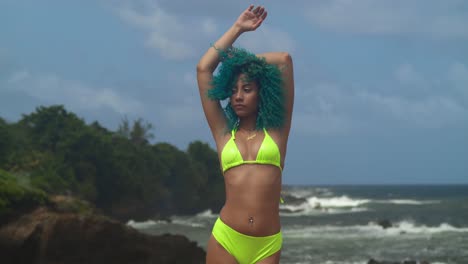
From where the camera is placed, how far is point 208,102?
450 cm

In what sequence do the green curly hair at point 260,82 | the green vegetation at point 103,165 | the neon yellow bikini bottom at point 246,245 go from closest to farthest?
the neon yellow bikini bottom at point 246,245 < the green curly hair at point 260,82 < the green vegetation at point 103,165

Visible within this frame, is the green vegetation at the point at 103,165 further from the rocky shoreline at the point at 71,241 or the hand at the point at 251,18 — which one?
the hand at the point at 251,18

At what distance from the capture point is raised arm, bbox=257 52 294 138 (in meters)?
4.36

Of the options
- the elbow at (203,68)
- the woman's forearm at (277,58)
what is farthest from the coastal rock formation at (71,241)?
the woman's forearm at (277,58)

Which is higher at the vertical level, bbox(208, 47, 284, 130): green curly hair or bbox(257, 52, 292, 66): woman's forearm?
bbox(257, 52, 292, 66): woman's forearm

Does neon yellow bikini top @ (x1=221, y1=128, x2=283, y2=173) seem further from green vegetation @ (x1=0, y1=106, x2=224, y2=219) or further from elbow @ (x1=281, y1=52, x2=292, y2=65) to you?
green vegetation @ (x1=0, y1=106, x2=224, y2=219)

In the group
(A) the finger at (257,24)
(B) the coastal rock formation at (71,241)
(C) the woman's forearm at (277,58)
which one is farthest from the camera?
(B) the coastal rock formation at (71,241)

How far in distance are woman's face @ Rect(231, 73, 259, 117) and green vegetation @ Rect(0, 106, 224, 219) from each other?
23.2m

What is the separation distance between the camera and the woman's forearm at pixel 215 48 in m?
4.54

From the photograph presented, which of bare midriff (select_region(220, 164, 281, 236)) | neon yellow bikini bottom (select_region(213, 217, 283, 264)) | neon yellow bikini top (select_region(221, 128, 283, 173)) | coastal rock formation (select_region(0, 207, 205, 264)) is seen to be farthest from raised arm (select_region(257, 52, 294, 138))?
coastal rock formation (select_region(0, 207, 205, 264))

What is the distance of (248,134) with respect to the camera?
14.2 ft

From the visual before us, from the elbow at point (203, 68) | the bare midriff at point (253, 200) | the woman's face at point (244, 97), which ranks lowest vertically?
the bare midriff at point (253, 200)

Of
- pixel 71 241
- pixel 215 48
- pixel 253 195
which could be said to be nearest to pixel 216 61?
pixel 215 48

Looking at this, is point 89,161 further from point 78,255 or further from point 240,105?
point 240,105
